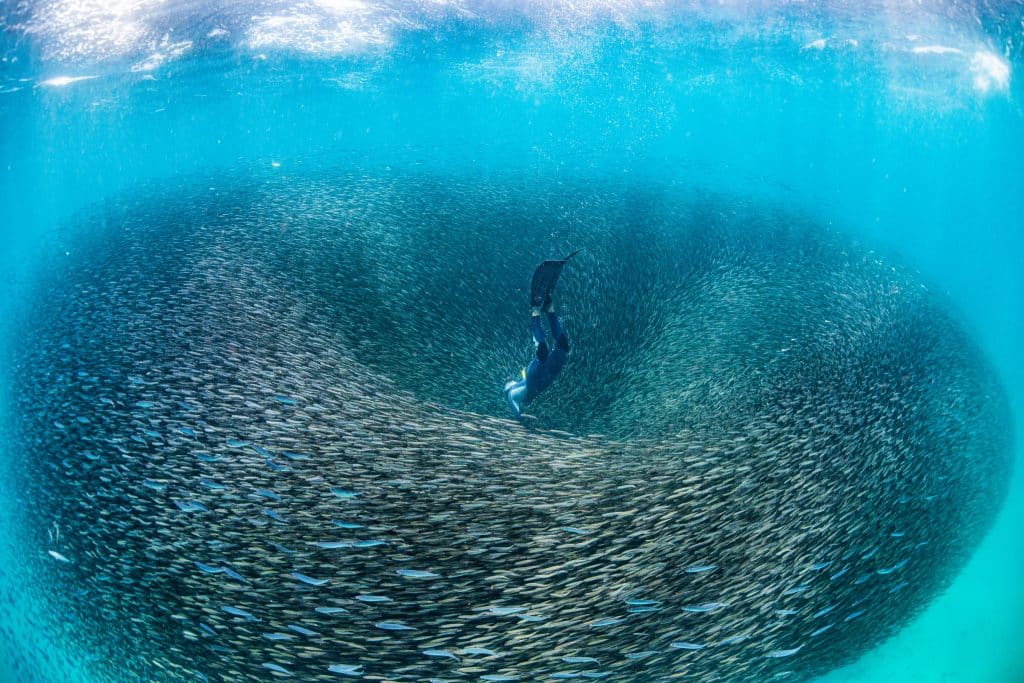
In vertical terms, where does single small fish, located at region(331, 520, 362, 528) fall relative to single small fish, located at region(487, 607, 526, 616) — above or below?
above

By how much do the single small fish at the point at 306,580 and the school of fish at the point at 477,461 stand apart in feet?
0.23

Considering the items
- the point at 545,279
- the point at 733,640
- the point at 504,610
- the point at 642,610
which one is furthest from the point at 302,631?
the point at 545,279

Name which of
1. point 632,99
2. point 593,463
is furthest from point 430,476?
point 632,99

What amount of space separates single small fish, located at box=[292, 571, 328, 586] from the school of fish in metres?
0.07

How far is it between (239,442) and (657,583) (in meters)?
5.95

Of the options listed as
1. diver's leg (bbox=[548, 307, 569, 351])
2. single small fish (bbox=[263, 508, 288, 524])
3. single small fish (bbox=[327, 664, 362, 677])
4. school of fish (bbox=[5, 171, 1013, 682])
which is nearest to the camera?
single small fish (bbox=[327, 664, 362, 677])

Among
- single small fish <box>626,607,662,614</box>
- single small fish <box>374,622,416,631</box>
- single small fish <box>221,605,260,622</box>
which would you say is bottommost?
single small fish <box>626,607,662,614</box>

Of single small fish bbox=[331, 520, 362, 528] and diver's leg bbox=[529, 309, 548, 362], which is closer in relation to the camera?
single small fish bbox=[331, 520, 362, 528]

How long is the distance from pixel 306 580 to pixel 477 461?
2.64m

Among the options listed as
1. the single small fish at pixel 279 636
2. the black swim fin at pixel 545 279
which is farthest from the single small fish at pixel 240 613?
the black swim fin at pixel 545 279

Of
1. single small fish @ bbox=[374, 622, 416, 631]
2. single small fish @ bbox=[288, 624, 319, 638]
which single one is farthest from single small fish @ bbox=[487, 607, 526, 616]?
single small fish @ bbox=[288, 624, 319, 638]

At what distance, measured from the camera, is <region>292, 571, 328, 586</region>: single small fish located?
211 inches

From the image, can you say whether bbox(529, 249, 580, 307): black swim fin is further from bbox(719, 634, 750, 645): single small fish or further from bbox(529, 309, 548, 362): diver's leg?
bbox(719, 634, 750, 645): single small fish

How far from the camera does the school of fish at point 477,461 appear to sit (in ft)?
17.9
